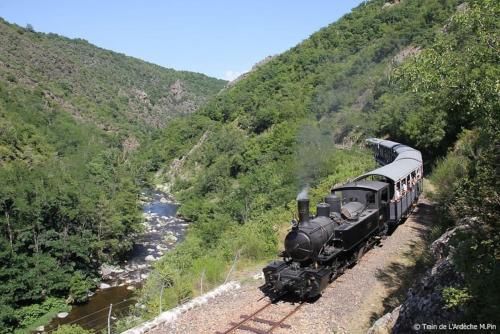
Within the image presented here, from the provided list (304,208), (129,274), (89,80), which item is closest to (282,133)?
(129,274)

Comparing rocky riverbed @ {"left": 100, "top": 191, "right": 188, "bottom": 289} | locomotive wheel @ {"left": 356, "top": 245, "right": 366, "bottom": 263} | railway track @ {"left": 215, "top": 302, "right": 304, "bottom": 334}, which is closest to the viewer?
railway track @ {"left": 215, "top": 302, "right": 304, "bottom": 334}

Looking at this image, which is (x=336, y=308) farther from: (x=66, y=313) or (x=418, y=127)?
(x=418, y=127)

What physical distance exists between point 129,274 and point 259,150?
31.6m

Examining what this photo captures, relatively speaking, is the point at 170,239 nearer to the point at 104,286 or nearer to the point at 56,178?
the point at 104,286

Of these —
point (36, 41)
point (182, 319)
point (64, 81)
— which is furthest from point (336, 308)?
point (36, 41)

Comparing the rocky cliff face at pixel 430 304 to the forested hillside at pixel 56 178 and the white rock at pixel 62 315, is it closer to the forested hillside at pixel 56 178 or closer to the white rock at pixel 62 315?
the white rock at pixel 62 315

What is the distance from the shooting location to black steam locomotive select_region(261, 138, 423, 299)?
12508mm

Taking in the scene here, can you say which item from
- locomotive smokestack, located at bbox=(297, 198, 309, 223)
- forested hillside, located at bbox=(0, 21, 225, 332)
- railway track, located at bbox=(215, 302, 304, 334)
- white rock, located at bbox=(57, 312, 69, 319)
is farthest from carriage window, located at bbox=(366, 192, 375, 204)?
forested hillside, located at bbox=(0, 21, 225, 332)

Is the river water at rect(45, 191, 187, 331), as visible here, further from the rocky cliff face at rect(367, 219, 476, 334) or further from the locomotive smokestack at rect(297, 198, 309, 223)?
the rocky cliff face at rect(367, 219, 476, 334)

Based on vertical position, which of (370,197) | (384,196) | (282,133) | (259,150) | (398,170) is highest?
(282,133)

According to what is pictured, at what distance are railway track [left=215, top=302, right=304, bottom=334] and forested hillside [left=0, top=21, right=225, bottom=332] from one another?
67.8 ft

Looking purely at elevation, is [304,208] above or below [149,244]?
above

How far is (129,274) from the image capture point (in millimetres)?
34656

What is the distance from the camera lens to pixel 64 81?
384ft
